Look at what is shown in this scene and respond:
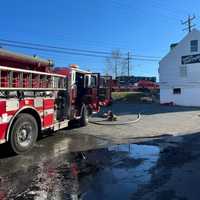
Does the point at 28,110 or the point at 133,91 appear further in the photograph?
the point at 133,91

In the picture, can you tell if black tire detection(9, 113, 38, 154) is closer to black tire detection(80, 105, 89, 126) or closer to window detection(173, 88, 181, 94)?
black tire detection(80, 105, 89, 126)

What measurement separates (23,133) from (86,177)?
9.44 feet

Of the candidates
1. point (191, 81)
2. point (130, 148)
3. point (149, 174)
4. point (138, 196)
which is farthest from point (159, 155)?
point (191, 81)

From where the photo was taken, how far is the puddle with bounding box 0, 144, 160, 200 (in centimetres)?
568

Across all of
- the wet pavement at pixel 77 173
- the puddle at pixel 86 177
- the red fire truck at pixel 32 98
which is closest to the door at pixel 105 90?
the red fire truck at pixel 32 98

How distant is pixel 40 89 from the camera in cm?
958

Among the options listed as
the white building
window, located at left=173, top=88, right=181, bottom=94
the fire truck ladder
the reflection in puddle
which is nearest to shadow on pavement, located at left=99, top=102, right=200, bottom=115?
the white building

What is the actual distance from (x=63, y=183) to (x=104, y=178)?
2.96 ft

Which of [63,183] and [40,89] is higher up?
[40,89]

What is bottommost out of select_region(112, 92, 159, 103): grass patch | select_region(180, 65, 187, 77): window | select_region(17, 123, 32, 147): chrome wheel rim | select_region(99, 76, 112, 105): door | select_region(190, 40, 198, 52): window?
select_region(17, 123, 32, 147): chrome wheel rim

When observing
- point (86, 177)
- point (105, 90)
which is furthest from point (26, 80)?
point (105, 90)

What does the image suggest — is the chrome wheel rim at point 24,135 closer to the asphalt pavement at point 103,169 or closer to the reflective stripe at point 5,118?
the asphalt pavement at point 103,169

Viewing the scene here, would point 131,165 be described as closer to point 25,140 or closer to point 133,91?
point 25,140

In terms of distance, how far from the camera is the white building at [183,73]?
3644cm
